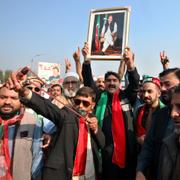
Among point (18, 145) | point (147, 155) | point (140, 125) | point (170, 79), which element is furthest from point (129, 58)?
point (18, 145)

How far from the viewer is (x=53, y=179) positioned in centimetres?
332

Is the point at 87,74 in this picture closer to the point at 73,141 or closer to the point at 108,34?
the point at 108,34

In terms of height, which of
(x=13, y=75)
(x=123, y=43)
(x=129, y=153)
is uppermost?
(x=123, y=43)

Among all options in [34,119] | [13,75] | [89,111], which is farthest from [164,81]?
[13,75]

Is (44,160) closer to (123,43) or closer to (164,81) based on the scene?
(164,81)

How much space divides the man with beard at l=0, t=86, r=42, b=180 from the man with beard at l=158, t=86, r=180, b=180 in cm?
132

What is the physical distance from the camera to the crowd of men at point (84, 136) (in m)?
2.90

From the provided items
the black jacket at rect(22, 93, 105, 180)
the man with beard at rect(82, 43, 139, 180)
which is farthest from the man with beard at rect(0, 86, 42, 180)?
the man with beard at rect(82, 43, 139, 180)

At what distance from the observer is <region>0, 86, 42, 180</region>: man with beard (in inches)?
130

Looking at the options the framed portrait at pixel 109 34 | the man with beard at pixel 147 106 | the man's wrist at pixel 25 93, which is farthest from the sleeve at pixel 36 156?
the framed portrait at pixel 109 34

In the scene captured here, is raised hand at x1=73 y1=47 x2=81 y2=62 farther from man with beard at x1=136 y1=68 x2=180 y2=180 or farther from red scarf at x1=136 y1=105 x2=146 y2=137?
man with beard at x1=136 y1=68 x2=180 y2=180

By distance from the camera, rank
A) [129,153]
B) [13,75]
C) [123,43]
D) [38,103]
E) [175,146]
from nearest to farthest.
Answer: [175,146]
[13,75]
[38,103]
[129,153]
[123,43]

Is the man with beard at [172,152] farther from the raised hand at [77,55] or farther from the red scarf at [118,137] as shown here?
the raised hand at [77,55]

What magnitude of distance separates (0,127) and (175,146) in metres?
1.78
